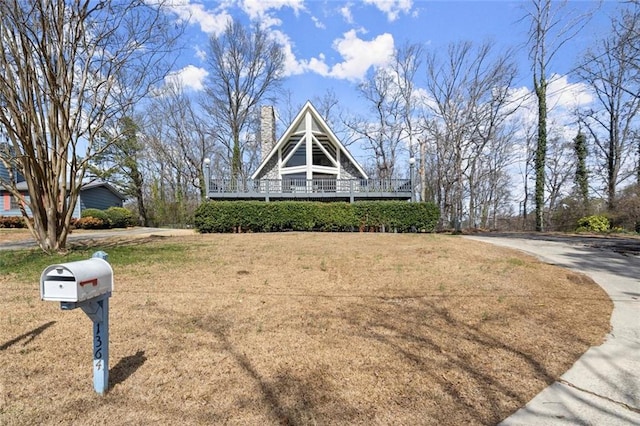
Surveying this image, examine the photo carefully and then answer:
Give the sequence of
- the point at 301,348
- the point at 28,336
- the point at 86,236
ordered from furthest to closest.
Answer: the point at 86,236, the point at 28,336, the point at 301,348

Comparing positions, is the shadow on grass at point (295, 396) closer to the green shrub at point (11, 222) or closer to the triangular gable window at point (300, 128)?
the triangular gable window at point (300, 128)

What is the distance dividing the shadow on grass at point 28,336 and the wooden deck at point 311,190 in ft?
44.7

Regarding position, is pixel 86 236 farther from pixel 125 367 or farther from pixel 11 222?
pixel 125 367

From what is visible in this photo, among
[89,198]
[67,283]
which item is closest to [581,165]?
[67,283]

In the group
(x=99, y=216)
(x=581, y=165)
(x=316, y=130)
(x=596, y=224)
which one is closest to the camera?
(x=596, y=224)

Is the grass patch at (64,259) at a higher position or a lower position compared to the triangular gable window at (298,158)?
lower

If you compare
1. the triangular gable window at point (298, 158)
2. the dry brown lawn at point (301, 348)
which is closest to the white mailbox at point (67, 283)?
the dry brown lawn at point (301, 348)

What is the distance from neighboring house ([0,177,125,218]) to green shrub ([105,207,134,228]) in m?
2.11

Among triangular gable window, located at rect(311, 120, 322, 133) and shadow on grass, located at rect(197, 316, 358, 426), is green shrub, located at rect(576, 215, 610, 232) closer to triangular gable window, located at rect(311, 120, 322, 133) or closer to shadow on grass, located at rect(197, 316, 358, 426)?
triangular gable window, located at rect(311, 120, 322, 133)

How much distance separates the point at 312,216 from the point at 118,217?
14299 mm

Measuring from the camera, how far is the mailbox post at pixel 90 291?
A: 1.78m

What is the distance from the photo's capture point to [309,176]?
60.4 feet

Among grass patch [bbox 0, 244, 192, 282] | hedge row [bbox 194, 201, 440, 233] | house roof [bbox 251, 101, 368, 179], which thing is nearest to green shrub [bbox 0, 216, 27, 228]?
hedge row [bbox 194, 201, 440, 233]

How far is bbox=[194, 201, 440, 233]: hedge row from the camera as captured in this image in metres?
14.1
